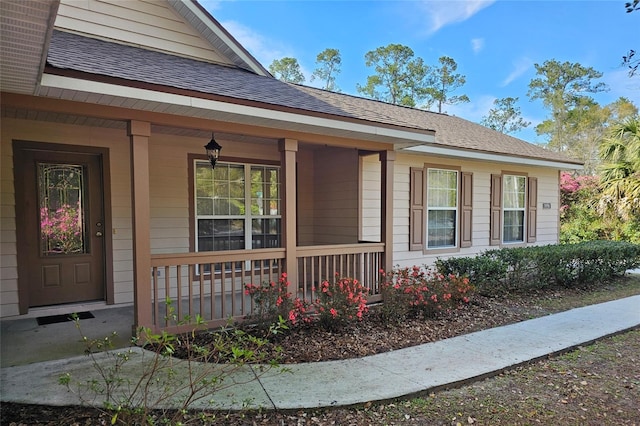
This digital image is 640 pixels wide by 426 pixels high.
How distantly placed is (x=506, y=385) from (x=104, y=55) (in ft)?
17.7

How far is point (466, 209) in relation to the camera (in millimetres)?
8000

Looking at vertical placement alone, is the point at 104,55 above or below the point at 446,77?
below

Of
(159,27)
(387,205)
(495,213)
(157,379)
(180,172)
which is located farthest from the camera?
(495,213)

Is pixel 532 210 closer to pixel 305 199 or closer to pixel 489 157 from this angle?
pixel 489 157

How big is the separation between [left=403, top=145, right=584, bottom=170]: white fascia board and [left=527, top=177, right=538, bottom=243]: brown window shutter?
53 cm

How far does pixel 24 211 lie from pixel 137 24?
3.03 metres

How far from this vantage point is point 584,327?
16.3ft

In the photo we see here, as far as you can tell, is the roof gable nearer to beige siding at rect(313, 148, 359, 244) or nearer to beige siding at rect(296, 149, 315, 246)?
beige siding at rect(296, 149, 315, 246)

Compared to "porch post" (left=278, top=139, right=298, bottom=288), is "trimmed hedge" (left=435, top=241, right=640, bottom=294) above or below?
below

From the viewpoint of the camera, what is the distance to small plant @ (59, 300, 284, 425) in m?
2.32

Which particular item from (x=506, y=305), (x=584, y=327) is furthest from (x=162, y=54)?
(x=584, y=327)

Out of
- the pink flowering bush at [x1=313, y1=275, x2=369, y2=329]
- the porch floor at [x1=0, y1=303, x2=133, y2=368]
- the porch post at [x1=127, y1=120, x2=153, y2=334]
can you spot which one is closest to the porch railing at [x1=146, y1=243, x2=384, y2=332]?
the porch post at [x1=127, y1=120, x2=153, y2=334]

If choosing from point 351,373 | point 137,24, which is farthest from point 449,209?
point 137,24

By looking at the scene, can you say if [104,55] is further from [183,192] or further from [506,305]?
[506,305]
